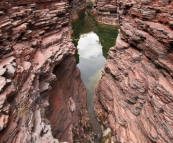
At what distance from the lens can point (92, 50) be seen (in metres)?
37.5

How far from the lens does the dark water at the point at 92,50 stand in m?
21.6

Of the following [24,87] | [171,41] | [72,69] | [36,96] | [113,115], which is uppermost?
[171,41]

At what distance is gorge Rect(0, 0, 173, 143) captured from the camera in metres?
7.33

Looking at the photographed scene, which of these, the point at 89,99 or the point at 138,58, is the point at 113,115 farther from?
the point at 89,99

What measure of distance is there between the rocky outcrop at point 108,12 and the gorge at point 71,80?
30794 mm

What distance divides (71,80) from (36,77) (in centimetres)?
631

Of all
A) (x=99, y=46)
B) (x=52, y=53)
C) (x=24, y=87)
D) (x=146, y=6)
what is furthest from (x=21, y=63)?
(x=99, y=46)

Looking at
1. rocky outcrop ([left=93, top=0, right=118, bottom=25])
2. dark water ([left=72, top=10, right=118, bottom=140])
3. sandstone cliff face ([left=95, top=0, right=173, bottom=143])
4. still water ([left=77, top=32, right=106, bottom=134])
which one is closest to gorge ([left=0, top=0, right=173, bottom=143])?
sandstone cliff face ([left=95, top=0, right=173, bottom=143])

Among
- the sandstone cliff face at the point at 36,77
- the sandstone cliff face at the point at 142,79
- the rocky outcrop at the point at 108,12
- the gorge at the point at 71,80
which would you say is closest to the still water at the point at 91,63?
the gorge at the point at 71,80

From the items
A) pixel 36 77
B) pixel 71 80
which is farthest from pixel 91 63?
pixel 36 77

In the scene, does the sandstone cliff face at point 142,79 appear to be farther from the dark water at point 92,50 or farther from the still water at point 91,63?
the dark water at point 92,50

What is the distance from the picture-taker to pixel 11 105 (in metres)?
6.71

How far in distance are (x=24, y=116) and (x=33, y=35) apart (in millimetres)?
6986

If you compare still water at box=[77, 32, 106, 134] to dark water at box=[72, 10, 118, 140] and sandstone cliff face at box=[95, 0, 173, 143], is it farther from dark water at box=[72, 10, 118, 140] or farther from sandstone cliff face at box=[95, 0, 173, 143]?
sandstone cliff face at box=[95, 0, 173, 143]
